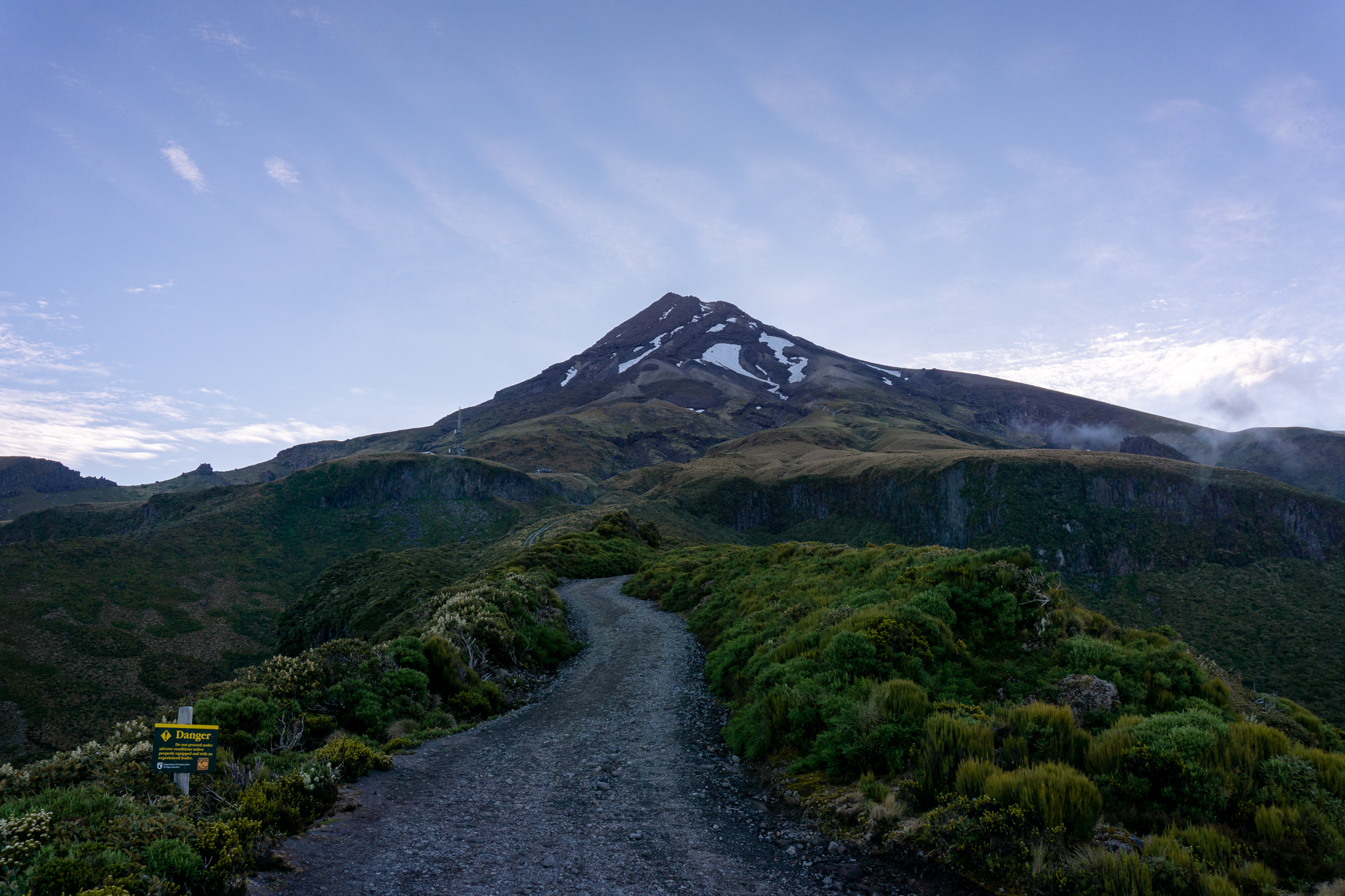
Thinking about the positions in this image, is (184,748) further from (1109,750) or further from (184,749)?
(1109,750)

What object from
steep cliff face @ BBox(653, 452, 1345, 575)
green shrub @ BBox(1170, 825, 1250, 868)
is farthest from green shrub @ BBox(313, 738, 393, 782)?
steep cliff face @ BBox(653, 452, 1345, 575)

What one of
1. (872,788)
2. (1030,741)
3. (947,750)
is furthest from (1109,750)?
(872,788)

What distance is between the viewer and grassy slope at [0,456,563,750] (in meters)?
68.6

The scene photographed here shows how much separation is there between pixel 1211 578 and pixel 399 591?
136 m

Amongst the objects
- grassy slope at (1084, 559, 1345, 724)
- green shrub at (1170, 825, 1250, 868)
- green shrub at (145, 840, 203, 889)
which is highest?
green shrub at (145, 840, 203, 889)

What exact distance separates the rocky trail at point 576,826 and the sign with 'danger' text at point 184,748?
A: 5.28 ft

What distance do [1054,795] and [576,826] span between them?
6617 millimetres

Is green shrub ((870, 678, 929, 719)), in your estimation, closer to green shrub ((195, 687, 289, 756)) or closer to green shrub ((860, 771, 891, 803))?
green shrub ((860, 771, 891, 803))

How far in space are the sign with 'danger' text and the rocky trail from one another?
63.3 inches

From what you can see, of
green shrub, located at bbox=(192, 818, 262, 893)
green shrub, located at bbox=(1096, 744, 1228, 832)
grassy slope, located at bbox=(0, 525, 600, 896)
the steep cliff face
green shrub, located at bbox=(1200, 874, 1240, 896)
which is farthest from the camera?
the steep cliff face

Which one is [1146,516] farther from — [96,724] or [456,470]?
[96,724]

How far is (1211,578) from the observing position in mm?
105938

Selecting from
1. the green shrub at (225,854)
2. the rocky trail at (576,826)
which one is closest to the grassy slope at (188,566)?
the rocky trail at (576,826)

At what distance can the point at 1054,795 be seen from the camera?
7.04m
